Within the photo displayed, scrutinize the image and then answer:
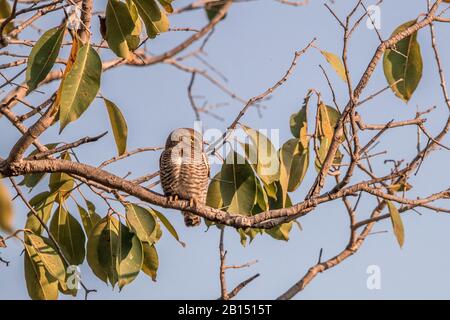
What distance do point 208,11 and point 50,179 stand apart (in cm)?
132

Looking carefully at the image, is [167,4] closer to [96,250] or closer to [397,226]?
[96,250]

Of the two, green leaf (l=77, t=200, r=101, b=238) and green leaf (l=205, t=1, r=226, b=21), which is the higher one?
green leaf (l=205, t=1, r=226, b=21)

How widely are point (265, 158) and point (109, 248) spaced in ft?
3.15

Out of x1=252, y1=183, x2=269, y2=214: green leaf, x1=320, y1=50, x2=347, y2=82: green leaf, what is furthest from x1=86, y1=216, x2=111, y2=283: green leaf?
x1=320, y1=50, x2=347, y2=82: green leaf

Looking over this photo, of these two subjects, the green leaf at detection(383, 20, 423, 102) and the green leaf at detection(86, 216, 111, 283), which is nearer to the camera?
the green leaf at detection(86, 216, 111, 283)

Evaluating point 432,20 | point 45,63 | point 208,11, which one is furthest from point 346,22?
point 45,63

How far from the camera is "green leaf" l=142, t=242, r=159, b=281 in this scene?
4.24m

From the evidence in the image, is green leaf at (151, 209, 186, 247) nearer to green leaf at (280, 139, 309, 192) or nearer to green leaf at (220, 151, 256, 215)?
green leaf at (220, 151, 256, 215)

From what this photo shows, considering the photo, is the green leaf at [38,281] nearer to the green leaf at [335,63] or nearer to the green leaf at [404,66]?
the green leaf at [335,63]

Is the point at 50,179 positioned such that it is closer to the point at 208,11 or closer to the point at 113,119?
the point at 113,119

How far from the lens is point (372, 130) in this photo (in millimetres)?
3580

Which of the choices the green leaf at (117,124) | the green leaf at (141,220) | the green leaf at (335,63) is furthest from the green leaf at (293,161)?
the green leaf at (117,124)

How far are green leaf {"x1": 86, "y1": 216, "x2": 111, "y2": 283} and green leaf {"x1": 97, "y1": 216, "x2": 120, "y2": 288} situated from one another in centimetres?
1

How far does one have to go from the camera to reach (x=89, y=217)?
437 cm
